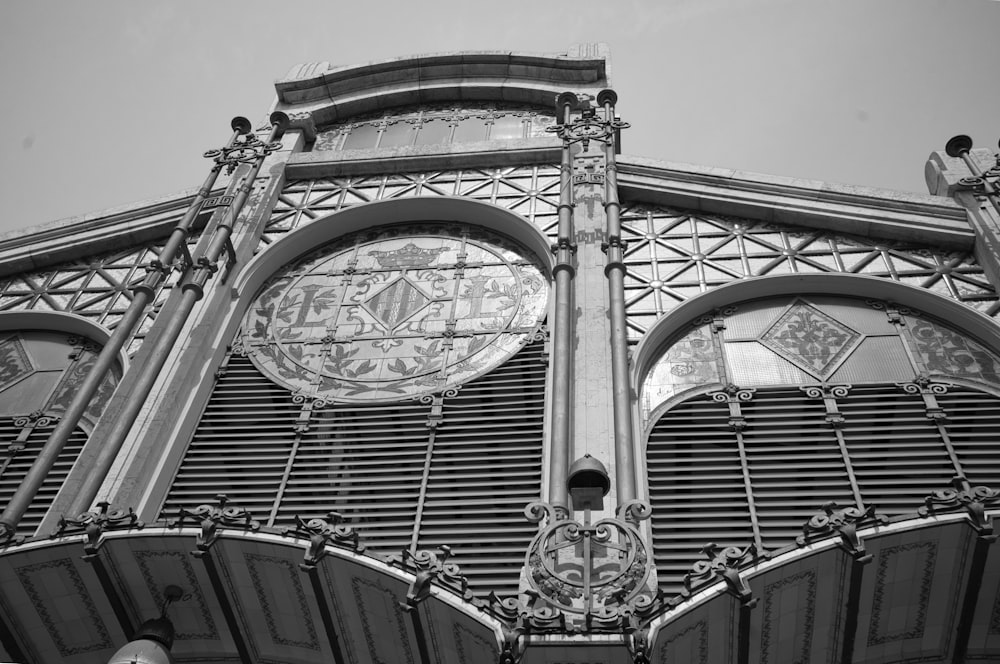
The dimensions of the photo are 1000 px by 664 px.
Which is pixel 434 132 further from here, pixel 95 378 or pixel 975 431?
pixel 975 431

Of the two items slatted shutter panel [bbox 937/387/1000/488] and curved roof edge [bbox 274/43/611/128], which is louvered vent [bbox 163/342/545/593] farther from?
curved roof edge [bbox 274/43/611/128]

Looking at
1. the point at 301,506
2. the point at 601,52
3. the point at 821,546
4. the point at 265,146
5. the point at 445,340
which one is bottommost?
the point at 821,546

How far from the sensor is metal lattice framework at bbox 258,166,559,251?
16844 mm

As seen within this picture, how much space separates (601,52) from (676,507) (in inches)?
495

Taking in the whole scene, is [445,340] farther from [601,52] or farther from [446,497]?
[601,52]

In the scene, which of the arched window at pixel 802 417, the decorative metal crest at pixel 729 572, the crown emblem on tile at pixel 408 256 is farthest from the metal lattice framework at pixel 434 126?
the decorative metal crest at pixel 729 572

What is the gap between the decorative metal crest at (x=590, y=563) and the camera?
881 centimetres

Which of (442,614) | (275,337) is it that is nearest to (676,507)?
(442,614)

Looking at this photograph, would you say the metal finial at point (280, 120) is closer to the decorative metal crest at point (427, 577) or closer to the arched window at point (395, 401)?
the arched window at point (395, 401)

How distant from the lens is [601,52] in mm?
21438

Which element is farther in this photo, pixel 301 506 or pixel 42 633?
pixel 301 506

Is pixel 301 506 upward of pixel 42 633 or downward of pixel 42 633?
upward

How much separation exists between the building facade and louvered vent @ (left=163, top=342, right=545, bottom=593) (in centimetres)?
5

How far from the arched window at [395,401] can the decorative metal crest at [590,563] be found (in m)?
1.31
